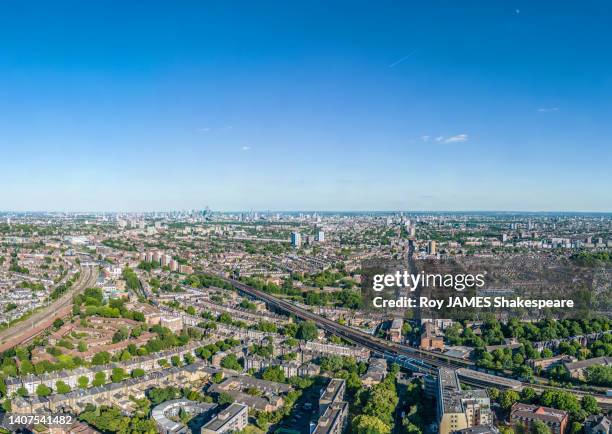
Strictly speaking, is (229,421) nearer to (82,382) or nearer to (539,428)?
(82,382)

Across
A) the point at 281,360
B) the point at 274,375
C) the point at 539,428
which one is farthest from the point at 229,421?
the point at 539,428

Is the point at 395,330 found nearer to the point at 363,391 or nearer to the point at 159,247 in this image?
the point at 363,391

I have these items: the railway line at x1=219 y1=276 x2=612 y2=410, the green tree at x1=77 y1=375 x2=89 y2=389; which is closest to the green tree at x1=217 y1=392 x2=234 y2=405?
the green tree at x1=77 y1=375 x2=89 y2=389

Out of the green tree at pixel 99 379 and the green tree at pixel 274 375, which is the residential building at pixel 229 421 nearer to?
the green tree at pixel 274 375

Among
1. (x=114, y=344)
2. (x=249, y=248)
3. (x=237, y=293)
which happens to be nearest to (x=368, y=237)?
(x=249, y=248)

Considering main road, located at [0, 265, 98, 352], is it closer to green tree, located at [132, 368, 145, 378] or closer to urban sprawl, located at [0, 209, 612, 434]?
urban sprawl, located at [0, 209, 612, 434]

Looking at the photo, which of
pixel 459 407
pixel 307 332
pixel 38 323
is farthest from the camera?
pixel 38 323

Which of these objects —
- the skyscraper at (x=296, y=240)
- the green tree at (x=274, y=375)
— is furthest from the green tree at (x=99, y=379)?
the skyscraper at (x=296, y=240)

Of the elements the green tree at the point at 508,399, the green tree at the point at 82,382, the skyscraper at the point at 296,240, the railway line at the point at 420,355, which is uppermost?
the skyscraper at the point at 296,240

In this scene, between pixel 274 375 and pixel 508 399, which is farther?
pixel 274 375
